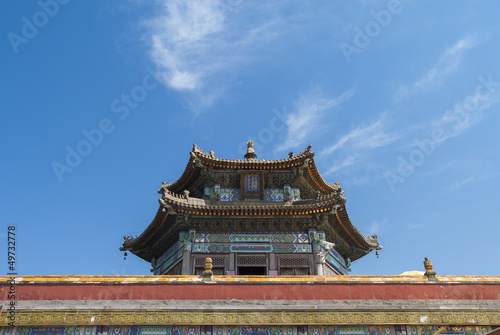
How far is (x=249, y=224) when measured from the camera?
17.7m

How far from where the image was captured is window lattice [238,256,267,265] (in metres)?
17.2

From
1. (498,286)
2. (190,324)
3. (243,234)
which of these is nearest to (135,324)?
(190,324)

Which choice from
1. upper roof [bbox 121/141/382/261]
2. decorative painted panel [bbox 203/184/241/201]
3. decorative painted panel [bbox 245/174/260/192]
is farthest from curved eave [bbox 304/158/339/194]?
decorative painted panel [bbox 203/184/241/201]

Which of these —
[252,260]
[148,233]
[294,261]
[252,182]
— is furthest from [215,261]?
[252,182]

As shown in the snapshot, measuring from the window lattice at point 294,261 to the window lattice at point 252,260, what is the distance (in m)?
0.71

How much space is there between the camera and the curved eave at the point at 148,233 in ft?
59.0

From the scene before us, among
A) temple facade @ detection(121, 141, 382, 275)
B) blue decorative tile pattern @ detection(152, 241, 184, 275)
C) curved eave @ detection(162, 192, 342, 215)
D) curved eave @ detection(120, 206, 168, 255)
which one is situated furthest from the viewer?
curved eave @ detection(120, 206, 168, 255)

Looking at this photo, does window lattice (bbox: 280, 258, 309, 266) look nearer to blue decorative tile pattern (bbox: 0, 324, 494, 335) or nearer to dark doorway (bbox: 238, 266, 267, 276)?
dark doorway (bbox: 238, 266, 267, 276)

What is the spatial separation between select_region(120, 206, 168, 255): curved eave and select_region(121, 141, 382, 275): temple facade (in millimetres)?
44

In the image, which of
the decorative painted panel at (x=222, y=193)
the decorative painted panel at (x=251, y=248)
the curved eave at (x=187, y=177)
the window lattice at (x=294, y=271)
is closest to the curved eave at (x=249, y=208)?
the decorative painted panel at (x=251, y=248)

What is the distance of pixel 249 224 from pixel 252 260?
141cm

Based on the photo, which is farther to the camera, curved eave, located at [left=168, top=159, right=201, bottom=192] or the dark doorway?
curved eave, located at [left=168, top=159, right=201, bottom=192]

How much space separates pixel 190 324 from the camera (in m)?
11.0

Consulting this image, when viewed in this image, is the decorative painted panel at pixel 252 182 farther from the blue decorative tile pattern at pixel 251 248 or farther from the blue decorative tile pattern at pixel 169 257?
the blue decorative tile pattern at pixel 169 257
